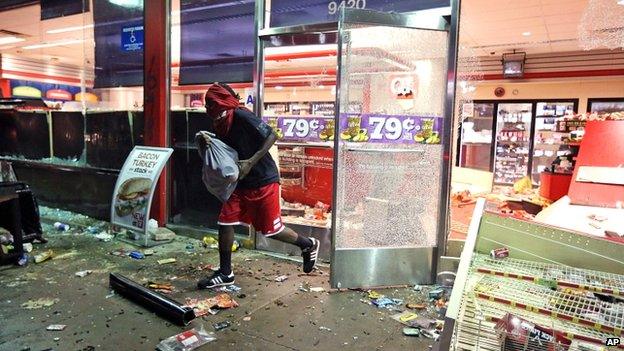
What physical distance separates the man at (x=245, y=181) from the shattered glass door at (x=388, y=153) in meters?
0.58

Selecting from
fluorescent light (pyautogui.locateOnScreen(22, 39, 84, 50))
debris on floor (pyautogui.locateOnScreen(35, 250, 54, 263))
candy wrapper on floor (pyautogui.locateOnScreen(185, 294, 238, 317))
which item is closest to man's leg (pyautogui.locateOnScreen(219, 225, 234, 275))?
candy wrapper on floor (pyautogui.locateOnScreen(185, 294, 238, 317))

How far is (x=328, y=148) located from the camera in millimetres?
4828

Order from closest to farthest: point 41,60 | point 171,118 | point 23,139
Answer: point 171,118 < point 23,139 < point 41,60

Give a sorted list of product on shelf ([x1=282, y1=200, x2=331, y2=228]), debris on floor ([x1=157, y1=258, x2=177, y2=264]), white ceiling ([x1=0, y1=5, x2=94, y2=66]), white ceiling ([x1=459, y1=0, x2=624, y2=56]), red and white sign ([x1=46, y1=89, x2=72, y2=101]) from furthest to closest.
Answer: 1. red and white sign ([x1=46, y1=89, x2=72, y2=101])
2. white ceiling ([x1=459, y1=0, x2=624, y2=56])
3. white ceiling ([x1=0, y1=5, x2=94, y2=66])
4. product on shelf ([x1=282, y1=200, x2=331, y2=228])
5. debris on floor ([x1=157, y1=258, x2=177, y2=264])

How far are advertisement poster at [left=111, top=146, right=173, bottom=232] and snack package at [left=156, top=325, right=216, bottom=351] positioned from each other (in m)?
2.13

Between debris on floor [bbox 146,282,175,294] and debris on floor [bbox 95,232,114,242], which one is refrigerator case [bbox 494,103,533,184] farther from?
debris on floor [bbox 146,282,175,294]

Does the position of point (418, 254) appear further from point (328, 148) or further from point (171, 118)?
point (171, 118)

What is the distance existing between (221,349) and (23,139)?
677 cm

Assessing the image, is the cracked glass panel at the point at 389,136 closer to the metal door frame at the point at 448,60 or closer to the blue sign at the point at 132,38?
the metal door frame at the point at 448,60

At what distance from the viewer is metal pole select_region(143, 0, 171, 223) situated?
17.6 ft

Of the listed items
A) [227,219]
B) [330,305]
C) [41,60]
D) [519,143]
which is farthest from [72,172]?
[41,60]

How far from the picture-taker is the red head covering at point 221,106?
352 centimetres

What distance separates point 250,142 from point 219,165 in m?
0.41

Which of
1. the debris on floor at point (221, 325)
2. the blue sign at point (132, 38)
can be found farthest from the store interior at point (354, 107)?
the debris on floor at point (221, 325)
